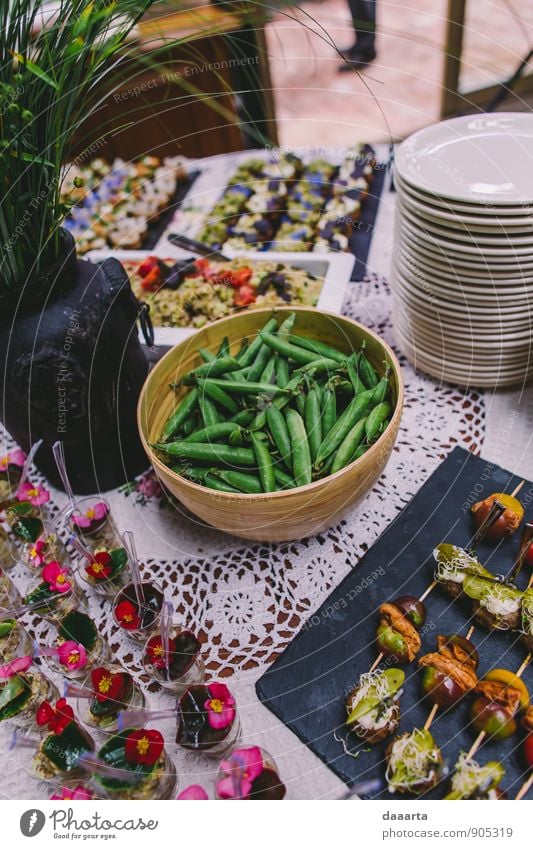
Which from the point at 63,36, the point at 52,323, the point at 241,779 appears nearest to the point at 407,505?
the point at 241,779

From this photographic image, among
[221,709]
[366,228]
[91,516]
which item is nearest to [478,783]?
[221,709]

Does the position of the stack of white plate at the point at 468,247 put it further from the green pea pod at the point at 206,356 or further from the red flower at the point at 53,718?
the red flower at the point at 53,718

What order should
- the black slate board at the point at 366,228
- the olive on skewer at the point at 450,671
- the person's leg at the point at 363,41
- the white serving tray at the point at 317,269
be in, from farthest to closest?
the person's leg at the point at 363,41
the black slate board at the point at 366,228
the white serving tray at the point at 317,269
the olive on skewer at the point at 450,671

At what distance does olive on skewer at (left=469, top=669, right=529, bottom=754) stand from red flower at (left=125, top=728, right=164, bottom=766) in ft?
1.54

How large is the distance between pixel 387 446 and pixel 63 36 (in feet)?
2.89

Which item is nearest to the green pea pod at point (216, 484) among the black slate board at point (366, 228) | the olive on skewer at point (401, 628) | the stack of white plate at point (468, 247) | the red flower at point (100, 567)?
the red flower at point (100, 567)

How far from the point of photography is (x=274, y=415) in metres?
1.25

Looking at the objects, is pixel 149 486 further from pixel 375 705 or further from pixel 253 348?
pixel 375 705

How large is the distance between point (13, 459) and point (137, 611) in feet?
1.85

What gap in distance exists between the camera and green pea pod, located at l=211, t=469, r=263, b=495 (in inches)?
46.4

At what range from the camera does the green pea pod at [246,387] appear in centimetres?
129

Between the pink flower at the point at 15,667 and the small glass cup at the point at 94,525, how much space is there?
26cm

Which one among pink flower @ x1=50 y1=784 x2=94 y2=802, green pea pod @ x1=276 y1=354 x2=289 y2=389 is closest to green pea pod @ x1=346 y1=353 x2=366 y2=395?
green pea pod @ x1=276 y1=354 x2=289 y2=389
